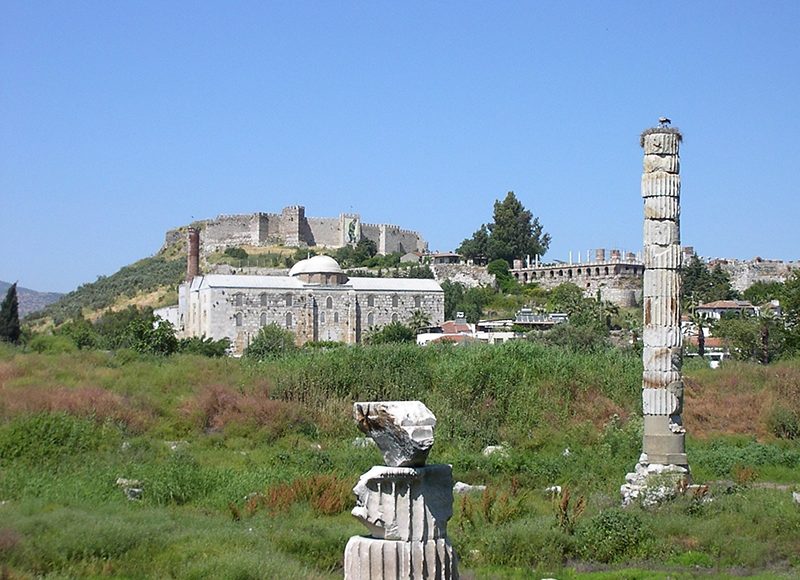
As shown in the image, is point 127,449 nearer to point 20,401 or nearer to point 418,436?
point 20,401

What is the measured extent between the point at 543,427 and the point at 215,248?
7468 centimetres

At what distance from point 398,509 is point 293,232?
91.3 meters

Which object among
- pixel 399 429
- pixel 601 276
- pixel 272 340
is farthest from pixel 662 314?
pixel 601 276

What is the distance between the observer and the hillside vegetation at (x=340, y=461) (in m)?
11.0

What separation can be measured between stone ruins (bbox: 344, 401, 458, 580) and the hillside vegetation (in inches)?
189

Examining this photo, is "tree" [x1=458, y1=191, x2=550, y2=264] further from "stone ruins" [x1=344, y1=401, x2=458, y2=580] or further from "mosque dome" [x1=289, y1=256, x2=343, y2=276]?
"stone ruins" [x1=344, y1=401, x2=458, y2=580]

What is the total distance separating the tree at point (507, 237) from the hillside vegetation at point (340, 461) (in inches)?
2023

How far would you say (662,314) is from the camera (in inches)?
583

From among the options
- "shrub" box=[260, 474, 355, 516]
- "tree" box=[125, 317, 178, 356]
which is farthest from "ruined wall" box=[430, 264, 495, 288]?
"shrub" box=[260, 474, 355, 516]

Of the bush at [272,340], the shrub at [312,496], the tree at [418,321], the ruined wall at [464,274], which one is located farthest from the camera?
the ruined wall at [464,274]

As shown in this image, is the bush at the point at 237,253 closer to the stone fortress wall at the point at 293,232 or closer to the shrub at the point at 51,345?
the stone fortress wall at the point at 293,232

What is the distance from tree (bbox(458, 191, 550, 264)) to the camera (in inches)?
3167

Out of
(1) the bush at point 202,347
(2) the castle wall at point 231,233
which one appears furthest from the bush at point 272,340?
(2) the castle wall at point 231,233

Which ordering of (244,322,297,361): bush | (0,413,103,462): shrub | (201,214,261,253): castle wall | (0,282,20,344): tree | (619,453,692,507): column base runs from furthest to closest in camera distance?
(201,214,261,253): castle wall, (0,282,20,344): tree, (244,322,297,361): bush, (0,413,103,462): shrub, (619,453,692,507): column base
